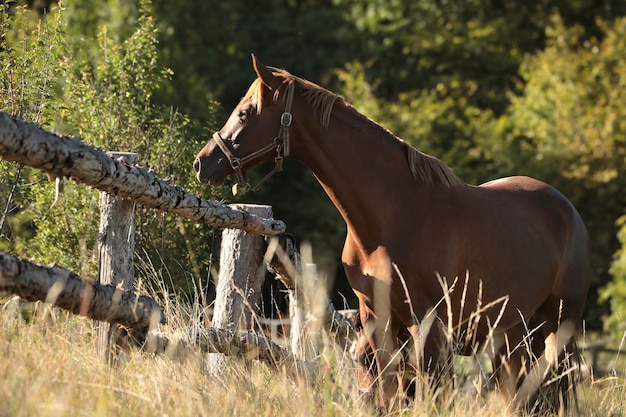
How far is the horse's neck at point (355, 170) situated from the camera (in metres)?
5.39

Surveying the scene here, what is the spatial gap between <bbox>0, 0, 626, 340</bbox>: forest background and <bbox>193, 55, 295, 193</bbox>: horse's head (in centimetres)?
219

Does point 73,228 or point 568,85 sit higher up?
point 568,85

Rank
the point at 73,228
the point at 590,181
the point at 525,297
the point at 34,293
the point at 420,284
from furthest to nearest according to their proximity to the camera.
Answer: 1. the point at 590,181
2. the point at 73,228
3. the point at 525,297
4. the point at 420,284
5. the point at 34,293

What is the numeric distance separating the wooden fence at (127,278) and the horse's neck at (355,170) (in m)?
0.49

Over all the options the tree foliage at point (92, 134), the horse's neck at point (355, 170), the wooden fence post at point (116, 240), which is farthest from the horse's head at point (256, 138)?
the wooden fence post at point (116, 240)

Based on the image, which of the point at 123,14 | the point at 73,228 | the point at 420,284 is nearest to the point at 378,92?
the point at 123,14

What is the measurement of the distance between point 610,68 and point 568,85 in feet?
2.50

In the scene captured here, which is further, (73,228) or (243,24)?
(243,24)

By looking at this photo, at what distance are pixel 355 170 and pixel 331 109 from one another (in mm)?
376

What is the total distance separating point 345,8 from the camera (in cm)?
2053

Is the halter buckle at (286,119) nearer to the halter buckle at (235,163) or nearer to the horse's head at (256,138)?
the horse's head at (256,138)

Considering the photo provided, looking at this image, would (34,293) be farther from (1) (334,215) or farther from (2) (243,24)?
(2) (243,24)

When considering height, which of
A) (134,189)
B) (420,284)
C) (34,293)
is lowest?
(420,284)

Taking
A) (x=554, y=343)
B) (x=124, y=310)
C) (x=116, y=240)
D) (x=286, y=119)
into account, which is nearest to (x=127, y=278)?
(x=116, y=240)
